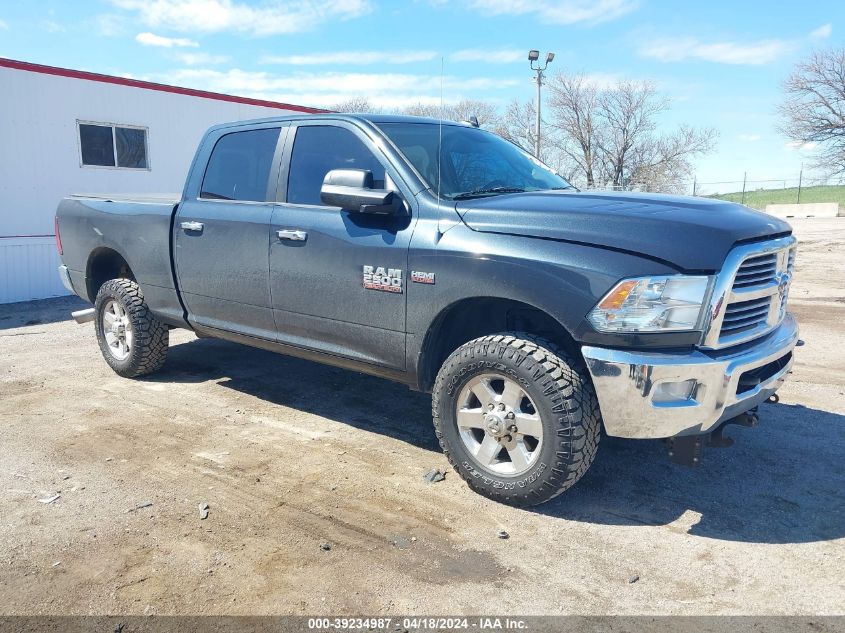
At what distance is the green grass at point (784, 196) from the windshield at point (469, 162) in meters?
43.7

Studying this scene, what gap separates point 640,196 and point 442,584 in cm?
231

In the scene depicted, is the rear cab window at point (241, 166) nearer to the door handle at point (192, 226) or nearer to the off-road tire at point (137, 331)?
the door handle at point (192, 226)

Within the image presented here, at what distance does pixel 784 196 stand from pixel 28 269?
54540 mm

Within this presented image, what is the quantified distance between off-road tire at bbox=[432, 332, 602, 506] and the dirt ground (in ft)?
0.54

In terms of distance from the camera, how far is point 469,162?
4.28 meters

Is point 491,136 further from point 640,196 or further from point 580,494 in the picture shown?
point 580,494

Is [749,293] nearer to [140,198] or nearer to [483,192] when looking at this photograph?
[483,192]

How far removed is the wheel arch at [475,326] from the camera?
142 inches

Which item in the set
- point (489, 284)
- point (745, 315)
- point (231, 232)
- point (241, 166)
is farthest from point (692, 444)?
point (241, 166)

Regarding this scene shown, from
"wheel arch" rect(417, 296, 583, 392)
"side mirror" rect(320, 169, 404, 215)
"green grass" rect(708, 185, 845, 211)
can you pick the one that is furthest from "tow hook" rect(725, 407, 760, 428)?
"green grass" rect(708, 185, 845, 211)

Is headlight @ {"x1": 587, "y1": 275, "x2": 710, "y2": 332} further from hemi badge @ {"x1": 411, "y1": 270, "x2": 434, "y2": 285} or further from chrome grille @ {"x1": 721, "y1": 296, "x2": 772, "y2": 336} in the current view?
hemi badge @ {"x1": 411, "y1": 270, "x2": 434, "y2": 285}

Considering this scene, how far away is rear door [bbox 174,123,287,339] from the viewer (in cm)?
457

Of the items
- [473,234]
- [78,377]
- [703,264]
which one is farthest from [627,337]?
[78,377]

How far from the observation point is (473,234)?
352 centimetres
